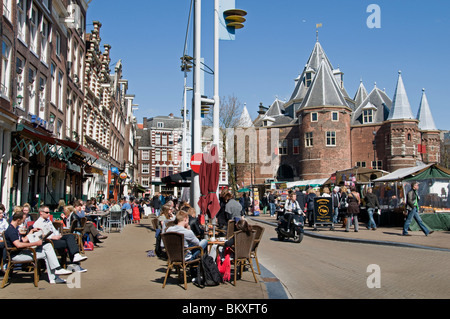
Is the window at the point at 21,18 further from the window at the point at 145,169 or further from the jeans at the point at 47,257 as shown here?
the window at the point at 145,169

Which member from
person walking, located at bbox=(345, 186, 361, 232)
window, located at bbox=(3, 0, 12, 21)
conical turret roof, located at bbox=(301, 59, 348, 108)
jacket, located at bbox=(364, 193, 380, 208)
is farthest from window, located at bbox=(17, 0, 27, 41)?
conical turret roof, located at bbox=(301, 59, 348, 108)

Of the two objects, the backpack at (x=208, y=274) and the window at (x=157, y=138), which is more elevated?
the window at (x=157, y=138)

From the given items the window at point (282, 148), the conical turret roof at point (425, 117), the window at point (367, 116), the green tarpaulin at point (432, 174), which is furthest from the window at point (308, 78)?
the green tarpaulin at point (432, 174)

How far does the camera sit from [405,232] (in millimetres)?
15484

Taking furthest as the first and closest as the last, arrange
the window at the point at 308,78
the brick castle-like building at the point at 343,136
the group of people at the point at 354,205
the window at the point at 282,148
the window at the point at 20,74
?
the window at the point at 308,78 → the window at the point at 282,148 → the brick castle-like building at the point at 343,136 → the window at the point at 20,74 → the group of people at the point at 354,205

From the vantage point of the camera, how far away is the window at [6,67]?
16438mm

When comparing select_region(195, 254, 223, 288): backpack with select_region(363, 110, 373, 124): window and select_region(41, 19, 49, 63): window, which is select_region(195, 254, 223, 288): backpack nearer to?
select_region(41, 19, 49, 63): window

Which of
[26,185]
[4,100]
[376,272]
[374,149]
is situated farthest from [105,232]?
[374,149]

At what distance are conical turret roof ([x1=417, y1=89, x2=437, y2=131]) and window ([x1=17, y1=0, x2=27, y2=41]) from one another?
5682cm

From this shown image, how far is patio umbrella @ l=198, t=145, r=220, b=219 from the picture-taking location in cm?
998

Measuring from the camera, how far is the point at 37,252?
7.86m

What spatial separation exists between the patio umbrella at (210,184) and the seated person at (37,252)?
10.6 feet
